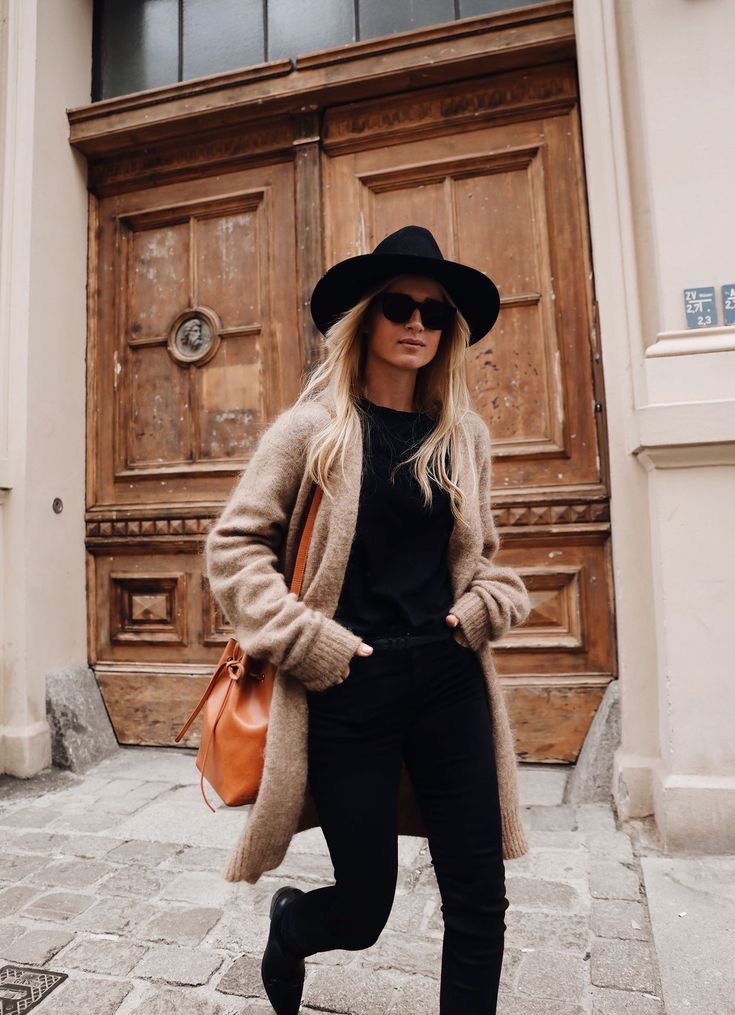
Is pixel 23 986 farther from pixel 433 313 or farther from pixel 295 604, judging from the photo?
pixel 433 313

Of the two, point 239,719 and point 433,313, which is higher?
point 433,313

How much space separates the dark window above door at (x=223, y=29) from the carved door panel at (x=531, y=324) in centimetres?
50

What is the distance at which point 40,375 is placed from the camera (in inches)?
156

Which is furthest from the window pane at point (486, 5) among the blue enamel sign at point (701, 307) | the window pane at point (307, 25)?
the blue enamel sign at point (701, 307)

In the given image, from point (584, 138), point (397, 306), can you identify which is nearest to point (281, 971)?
point (397, 306)

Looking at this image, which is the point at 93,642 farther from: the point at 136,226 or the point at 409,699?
the point at 409,699

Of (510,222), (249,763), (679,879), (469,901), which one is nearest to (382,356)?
(249,763)

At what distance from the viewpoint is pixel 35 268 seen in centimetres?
398

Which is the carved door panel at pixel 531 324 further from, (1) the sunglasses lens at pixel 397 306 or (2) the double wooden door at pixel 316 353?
(1) the sunglasses lens at pixel 397 306

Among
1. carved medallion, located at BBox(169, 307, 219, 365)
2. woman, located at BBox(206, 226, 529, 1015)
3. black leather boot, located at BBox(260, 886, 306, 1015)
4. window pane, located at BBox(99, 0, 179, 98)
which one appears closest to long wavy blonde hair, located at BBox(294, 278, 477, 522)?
woman, located at BBox(206, 226, 529, 1015)

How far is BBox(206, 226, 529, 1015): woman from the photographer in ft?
4.83

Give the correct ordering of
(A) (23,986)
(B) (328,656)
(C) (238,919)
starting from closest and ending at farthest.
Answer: (B) (328,656) → (A) (23,986) → (C) (238,919)

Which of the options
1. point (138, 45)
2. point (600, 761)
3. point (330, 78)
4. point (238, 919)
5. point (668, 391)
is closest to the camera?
point (238, 919)

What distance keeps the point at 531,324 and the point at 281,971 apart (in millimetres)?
3038
